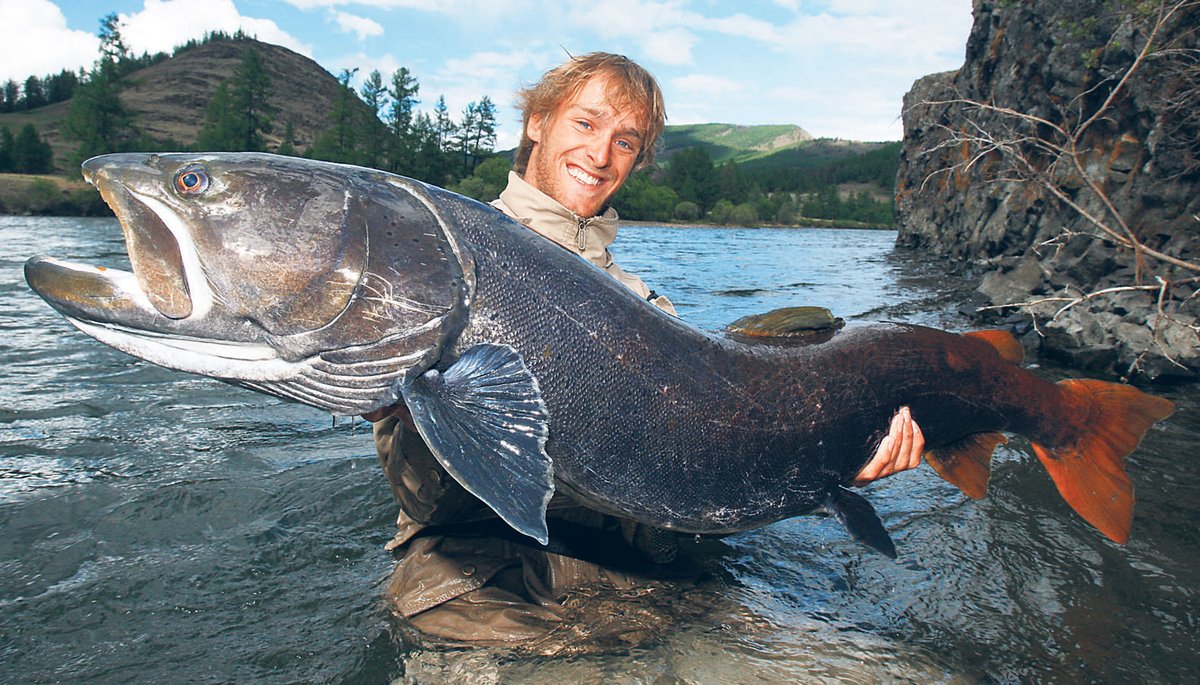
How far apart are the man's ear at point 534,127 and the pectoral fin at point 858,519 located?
230 cm

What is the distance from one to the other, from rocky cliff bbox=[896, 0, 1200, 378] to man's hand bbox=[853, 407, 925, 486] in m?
3.39

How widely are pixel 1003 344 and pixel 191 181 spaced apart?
3.07 metres

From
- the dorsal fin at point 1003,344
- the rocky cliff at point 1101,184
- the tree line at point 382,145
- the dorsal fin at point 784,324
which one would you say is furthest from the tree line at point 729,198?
the dorsal fin at point 784,324

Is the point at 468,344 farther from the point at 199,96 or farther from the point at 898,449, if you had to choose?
the point at 199,96

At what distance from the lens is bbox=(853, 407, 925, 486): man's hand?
8.55 feet

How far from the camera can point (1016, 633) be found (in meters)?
2.93

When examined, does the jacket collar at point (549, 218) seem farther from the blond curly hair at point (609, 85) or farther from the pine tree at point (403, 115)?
the pine tree at point (403, 115)

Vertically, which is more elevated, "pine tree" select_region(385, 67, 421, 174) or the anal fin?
"pine tree" select_region(385, 67, 421, 174)

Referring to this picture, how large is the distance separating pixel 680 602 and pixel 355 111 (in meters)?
83.6

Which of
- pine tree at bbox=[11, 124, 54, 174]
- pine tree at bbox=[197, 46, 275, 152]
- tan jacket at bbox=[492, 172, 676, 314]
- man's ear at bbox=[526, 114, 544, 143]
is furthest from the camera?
pine tree at bbox=[197, 46, 275, 152]

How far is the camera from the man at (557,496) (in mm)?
2775

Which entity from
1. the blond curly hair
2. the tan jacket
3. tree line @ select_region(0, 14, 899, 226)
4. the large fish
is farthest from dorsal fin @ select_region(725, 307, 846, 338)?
tree line @ select_region(0, 14, 899, 226)

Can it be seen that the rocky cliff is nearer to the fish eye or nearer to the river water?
the river water

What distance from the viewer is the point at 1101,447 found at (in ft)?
9.53
